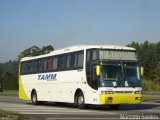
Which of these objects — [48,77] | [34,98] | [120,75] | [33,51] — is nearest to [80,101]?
[120,75]

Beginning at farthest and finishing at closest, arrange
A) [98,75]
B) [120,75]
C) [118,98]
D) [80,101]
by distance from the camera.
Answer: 1. [80,101]
2. [120,75]
3. [118,98]
4. [98,75]

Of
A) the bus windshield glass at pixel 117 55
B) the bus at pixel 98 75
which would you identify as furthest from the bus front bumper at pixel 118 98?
the bus windshield glass at pixel 117 55

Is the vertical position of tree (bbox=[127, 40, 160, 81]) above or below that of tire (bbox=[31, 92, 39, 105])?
above

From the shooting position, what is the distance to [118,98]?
24.5m

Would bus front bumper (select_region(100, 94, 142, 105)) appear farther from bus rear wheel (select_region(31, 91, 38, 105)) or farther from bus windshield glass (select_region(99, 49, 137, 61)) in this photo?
bus rear wheel (select_region(31, 91, 38, 105))

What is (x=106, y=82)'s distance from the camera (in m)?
24.4

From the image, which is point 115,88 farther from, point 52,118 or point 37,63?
point 37,63

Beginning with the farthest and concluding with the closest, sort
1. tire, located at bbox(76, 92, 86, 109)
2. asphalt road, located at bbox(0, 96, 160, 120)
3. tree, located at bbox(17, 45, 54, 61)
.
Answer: tree, located at bbox(17, 45, 54, 61)
tire, located at bbox(76, 92, 86, 109)
asphalt road, located at bbox(0, 96, 160, 120)

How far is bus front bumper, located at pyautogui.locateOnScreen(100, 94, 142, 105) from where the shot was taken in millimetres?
24266

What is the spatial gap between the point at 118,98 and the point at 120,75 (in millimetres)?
1221

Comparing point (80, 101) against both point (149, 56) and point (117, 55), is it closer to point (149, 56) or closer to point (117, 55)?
point (117, 55)

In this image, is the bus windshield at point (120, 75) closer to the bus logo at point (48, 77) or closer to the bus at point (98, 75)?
the bus at point (98, 75)

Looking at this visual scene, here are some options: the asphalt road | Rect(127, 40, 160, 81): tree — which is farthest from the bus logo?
Rect(127, 40, 160, 81): tree

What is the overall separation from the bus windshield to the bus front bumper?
533mm
